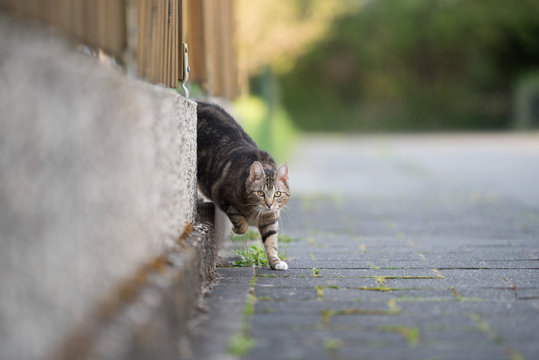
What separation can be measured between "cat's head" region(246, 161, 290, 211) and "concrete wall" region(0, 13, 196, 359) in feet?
6.42

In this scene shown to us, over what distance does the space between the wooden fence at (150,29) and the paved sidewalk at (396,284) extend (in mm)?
1289

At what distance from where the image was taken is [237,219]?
522 centimetres

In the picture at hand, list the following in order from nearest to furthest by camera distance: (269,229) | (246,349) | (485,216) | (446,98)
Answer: (246,349), (269,229), (485,216), (446,98)

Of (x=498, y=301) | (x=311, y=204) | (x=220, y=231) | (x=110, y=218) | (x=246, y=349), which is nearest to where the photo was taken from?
(x=110, y=218)

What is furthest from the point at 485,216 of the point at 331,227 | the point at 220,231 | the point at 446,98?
the point at 446,98

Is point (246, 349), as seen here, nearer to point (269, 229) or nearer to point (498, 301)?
point (498, 301)

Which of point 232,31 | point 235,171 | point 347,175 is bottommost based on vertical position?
point 347,175

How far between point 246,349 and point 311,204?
19.3ft

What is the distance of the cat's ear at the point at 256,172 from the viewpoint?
16.2 ft

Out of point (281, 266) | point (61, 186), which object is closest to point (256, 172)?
point (281, 266)

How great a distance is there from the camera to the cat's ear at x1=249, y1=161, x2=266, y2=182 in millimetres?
4926

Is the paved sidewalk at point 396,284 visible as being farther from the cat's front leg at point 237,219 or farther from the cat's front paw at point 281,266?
the cat's front leg at point 237,219

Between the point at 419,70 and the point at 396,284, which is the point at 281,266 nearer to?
the point at 396,284

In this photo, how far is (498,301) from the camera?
12.1 ft
